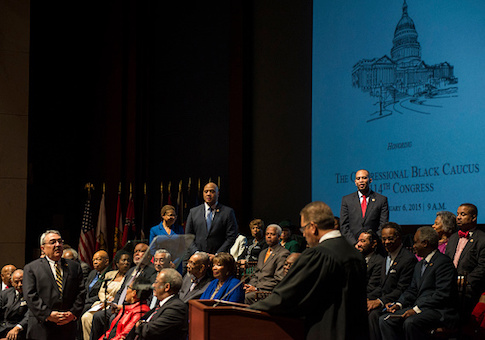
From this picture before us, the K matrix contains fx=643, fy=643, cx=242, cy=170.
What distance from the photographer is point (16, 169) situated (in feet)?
34.1

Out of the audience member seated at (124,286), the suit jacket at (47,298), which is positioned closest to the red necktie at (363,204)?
the audience member seated at (124,286)

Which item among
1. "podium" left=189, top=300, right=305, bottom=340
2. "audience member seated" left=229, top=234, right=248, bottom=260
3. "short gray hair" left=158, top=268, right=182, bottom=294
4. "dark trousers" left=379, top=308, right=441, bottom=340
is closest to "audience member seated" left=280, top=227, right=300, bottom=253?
"audience member seated" left=229, top=234, right=248, bottom=260

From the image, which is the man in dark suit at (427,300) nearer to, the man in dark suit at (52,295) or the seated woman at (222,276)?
the seated woman at (222,276)

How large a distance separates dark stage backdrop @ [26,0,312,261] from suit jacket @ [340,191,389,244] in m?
2.83

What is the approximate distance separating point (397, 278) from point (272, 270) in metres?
1.42

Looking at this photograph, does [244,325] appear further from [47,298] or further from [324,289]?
[47,298]

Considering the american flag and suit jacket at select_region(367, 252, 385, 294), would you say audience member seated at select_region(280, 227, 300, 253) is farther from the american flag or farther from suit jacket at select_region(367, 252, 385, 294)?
the american flag

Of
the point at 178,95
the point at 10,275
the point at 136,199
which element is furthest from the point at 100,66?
the point at 10,275

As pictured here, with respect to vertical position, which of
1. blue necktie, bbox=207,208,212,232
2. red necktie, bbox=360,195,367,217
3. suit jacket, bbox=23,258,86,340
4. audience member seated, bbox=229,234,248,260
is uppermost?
red necktie, bbox=360,195,367,217

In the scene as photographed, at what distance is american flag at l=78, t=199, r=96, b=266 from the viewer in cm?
1044

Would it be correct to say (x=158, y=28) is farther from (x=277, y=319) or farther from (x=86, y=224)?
(x=277, y=319)

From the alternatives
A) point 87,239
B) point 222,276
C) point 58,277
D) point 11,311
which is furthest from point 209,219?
point 87,239

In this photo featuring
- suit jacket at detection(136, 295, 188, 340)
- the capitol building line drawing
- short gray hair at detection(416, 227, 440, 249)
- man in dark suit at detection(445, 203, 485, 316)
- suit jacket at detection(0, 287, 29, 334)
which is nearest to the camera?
suit jacket at detection(136, 295, 188, 340)

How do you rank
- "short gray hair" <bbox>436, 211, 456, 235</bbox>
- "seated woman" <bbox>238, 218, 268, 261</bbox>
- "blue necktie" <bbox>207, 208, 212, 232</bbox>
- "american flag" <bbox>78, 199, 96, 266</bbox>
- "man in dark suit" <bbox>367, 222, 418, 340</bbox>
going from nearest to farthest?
"man in dark suit" <bbox>367, 222, 418, 340</bbox>
"short gray hair" <bbox>436, 211, 456, 235</bbox>
"blue necktie" <bbox>207, 208, 212, 232</bbox>
"seated woman" <bbox>238, 218, 268, 261</bbox>
"american flag" <bbox>78, 199, 96, 266</bbox>
